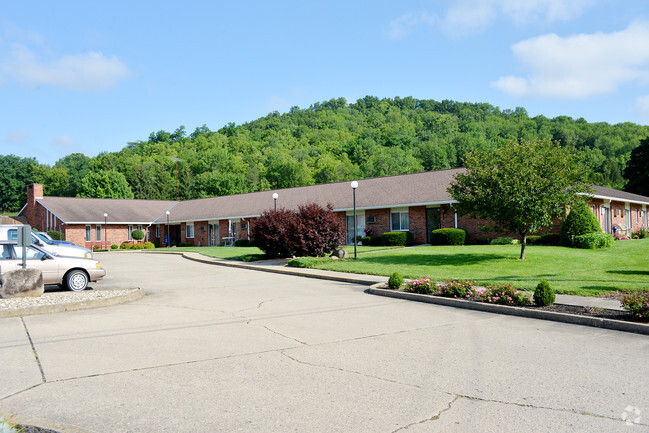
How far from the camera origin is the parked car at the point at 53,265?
43.8 feet

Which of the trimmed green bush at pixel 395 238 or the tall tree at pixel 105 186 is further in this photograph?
the tall tree at pixel 105 186

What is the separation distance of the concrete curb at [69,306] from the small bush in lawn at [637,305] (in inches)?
434

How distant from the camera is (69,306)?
36.0ft

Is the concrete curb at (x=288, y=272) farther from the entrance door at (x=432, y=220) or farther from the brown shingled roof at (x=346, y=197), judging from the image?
the entrance door at (x=432, y=220)

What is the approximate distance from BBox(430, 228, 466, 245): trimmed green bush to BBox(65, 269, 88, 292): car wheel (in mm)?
19958

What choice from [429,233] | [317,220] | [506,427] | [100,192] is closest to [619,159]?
[429,233]

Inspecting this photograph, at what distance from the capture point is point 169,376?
5875 mm

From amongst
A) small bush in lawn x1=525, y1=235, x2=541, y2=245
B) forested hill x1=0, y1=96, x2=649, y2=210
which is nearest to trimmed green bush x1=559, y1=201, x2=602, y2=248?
small bush in lawn x1=525, y1=235, x2=541, y2=245

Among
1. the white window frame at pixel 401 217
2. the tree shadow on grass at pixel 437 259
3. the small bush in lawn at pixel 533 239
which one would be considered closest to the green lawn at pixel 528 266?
the tree shadow on grass at pixel 437 259

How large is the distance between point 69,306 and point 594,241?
22.0 meters

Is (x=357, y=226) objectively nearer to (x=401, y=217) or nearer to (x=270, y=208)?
(x=401, y=217)

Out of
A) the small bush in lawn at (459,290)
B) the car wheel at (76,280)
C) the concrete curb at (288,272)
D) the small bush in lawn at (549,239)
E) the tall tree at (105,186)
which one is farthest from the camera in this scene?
the tall tree at (105,186)

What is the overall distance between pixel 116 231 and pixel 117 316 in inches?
1813

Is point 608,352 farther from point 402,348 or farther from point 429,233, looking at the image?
point 429,233
